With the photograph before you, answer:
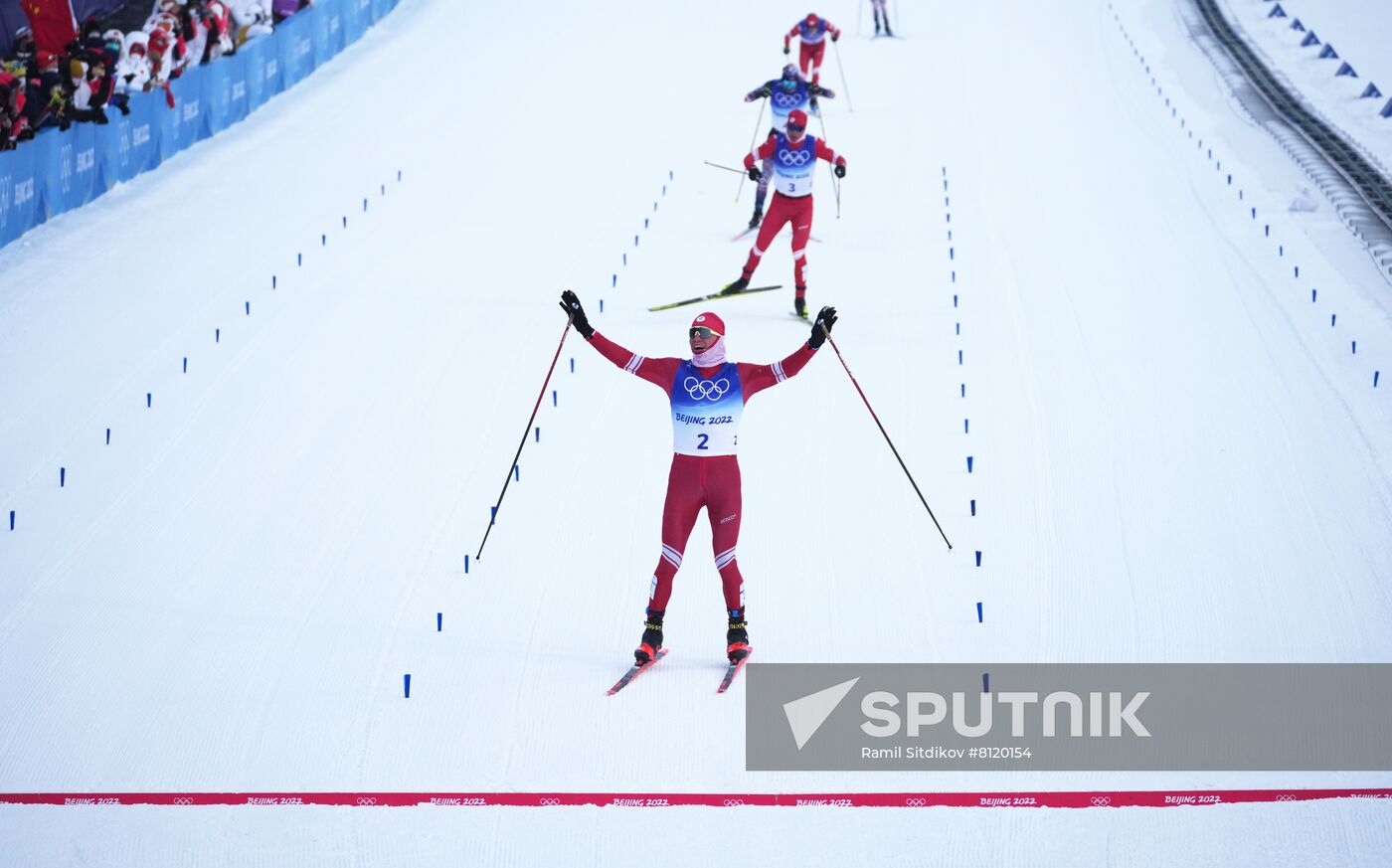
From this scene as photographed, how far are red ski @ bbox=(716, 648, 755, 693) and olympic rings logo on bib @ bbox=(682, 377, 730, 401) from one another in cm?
113

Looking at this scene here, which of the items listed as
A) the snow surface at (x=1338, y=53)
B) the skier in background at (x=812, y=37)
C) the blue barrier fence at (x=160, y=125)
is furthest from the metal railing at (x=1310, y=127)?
the blue barrier fence at (x=160, y=125)

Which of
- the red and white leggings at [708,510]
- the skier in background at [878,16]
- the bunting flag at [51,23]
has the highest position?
the skier in background at [878,16]

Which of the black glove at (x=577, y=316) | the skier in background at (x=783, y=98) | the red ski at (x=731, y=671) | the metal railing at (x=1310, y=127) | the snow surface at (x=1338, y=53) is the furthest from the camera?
the snow surface at (x=1338, y=53)

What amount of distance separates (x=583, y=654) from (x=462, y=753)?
0.94 metres

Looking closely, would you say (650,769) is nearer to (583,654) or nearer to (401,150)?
(583,654)

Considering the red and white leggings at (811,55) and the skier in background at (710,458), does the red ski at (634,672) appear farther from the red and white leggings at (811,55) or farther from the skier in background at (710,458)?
the red and white leggings at (811,55)

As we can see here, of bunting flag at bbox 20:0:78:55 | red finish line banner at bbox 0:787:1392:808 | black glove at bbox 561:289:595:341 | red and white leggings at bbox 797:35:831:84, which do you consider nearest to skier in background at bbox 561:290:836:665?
black glove at bbox 561:289:595:341

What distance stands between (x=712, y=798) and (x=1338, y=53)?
19.2m

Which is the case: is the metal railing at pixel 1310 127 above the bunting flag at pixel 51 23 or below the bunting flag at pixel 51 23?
below

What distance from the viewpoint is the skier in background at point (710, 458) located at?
617 centimetres

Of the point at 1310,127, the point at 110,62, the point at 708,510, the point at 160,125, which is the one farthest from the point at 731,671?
the point at 1310,127

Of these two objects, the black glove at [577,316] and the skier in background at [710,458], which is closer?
the skier in background at [710,458]

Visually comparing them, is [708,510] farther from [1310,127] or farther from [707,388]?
[1310,127]

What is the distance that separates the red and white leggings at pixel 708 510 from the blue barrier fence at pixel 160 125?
8.85 meters
